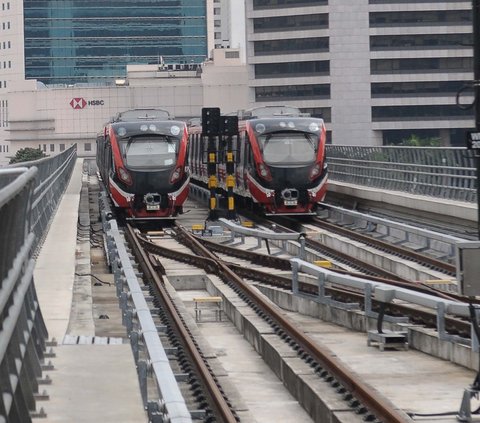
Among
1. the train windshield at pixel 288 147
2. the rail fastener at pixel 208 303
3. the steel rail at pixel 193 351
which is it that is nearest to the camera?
the steel rail at pixel 193 351

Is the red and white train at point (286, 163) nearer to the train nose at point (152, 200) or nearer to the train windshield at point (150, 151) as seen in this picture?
the train windshield at point (150, 151)

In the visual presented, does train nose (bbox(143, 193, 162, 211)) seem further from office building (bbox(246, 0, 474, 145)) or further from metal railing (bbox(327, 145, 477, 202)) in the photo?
office building (bbox(246, 0, 474, 145))

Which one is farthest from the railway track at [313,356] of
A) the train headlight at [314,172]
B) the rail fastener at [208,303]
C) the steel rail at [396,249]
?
the train headlight at [314,172]

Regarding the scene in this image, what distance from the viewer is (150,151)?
32344mm

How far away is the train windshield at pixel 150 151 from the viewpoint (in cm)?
3225

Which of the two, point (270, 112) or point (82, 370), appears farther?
point (270, 112)

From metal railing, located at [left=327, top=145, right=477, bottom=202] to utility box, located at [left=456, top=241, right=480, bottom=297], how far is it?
15891mm

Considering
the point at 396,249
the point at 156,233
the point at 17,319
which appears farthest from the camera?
the point at 156,233

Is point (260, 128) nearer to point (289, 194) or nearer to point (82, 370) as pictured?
point (289, 194)

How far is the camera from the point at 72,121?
16138cm

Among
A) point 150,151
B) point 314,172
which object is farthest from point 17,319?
point 314,172

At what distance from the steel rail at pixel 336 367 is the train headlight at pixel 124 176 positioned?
11.8 metres

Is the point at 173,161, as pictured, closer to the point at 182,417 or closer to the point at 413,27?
the point at 182,417

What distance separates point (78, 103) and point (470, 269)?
15270cm
